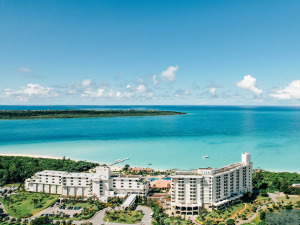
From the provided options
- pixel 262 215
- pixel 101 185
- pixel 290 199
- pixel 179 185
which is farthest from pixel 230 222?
pixel 101 185

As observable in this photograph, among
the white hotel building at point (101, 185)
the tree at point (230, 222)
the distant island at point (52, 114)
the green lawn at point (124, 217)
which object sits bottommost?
the green lawn at point (124, 217)

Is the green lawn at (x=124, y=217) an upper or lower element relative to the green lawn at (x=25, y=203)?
upper

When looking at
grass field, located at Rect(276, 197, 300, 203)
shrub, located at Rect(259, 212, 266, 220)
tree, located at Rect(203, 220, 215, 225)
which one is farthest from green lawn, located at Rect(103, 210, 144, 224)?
grass field, located at Rect(276, 197, 300, 203)

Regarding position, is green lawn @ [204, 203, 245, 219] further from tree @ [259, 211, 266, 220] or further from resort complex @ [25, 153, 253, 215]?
tree @ [259, 211, 266, 220]

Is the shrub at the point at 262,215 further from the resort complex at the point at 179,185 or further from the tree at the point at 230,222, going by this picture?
the resort complex at the point at 179,185

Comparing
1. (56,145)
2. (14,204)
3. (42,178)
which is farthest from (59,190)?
(56,145)

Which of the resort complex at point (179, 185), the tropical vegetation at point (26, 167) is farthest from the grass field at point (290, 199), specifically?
the tropical vegetation at point (26, 167)
